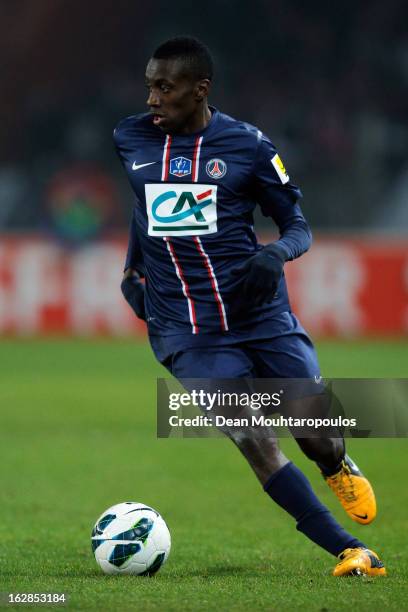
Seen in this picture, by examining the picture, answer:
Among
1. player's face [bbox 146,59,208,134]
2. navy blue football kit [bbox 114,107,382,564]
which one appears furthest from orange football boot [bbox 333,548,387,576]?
player's face [bbox 146,59,208,134]

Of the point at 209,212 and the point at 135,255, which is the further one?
the point at 135,255

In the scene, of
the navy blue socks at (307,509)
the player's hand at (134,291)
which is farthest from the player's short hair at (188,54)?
the navy blue socks at (307,509)

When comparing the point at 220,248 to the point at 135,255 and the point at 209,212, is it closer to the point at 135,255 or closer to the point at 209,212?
the point at 209,212

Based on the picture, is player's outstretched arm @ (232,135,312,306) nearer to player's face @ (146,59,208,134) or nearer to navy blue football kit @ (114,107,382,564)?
navy blue football kit @ (114,107,382,564)

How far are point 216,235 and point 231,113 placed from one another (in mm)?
17385

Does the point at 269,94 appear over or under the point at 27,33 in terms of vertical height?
under

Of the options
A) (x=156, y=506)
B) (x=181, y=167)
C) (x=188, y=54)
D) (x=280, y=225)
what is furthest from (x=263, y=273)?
(x=156, y=506)

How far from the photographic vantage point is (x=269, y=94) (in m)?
22.5

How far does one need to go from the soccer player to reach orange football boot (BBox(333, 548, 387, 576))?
0.02m

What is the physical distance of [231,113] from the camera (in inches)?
859

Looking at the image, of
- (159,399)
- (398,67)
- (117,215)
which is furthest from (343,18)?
(159,399)

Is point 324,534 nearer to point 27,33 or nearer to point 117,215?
point 117,215

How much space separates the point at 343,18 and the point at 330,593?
66.4 ft

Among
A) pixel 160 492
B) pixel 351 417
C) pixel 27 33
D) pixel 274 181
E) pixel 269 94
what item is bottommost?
pixel 160 492
